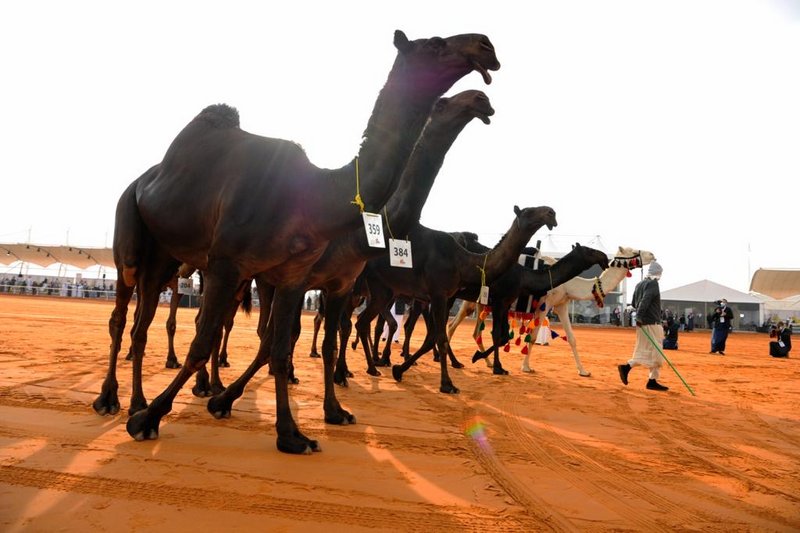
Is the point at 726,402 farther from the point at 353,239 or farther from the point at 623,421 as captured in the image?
the point at 353,239

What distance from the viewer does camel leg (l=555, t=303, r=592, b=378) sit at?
35.2 ft

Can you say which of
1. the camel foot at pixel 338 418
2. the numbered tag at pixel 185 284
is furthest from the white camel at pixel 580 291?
the numbered tag at pixel 185 284

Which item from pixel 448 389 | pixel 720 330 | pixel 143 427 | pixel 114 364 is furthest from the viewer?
pixel 720 330

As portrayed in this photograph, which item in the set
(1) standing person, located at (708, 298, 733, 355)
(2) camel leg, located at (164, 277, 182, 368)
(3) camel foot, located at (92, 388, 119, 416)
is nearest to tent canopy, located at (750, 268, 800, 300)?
(1) standing person, located at (708, 298, 733, 355)

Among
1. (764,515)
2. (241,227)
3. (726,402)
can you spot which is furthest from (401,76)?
(726,402)

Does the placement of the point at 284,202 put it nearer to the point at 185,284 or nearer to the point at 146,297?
the point at 146,297

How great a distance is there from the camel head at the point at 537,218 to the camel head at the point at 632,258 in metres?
3.27

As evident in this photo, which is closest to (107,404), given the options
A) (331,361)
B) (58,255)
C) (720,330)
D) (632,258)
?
(331,361)

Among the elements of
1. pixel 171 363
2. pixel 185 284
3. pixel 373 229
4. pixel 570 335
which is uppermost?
pixel 373 229

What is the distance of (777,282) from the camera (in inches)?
1884

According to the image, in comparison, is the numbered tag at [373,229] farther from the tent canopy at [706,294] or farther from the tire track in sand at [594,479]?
the tent canopy at [706,294]

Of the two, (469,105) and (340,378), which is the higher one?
(469,105)

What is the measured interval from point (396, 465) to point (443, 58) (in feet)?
9.90

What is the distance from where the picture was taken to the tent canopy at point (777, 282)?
47.1m
